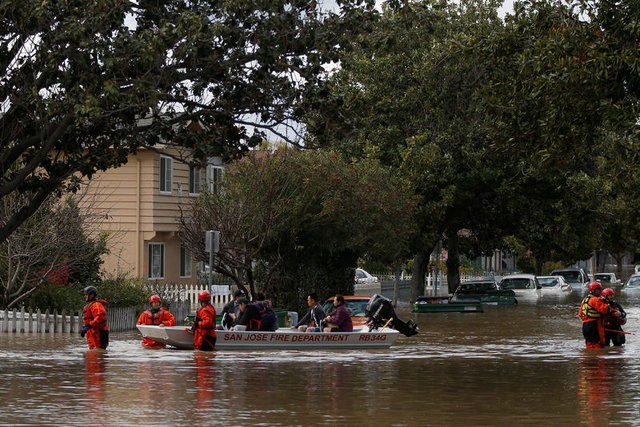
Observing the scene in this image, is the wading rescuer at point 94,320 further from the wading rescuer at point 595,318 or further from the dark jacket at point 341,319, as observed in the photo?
the wading rescuer at point 595,318

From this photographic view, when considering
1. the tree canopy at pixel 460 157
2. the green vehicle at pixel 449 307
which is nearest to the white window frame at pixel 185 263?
the tree canopy at pixel 460 157

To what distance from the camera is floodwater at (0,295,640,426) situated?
52.6 ft

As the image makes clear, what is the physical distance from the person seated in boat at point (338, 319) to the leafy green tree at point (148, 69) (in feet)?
20.7

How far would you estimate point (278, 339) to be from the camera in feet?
90.6

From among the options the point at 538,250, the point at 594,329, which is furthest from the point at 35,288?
the point at 538,250

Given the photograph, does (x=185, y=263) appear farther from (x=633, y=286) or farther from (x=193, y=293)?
(x=633, y=286)

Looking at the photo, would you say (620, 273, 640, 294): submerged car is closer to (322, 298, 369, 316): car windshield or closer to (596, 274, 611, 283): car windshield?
(596, 274, 611, 283): car windshield

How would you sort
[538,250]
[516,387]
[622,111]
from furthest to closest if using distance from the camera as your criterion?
[538,250], [622,111], [516,387]

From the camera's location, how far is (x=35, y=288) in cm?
3469

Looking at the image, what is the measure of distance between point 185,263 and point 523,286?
18019 millimetres

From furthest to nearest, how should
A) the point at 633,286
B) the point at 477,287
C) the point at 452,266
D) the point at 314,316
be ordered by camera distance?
the point at 633,286 → the point at 452,266 → the point at 477,287 → the point at 314,316

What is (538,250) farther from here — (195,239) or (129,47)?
(129,47)

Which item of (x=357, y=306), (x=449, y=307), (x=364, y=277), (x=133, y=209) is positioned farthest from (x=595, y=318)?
(x=364, y=277)

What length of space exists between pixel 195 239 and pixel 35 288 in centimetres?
503
